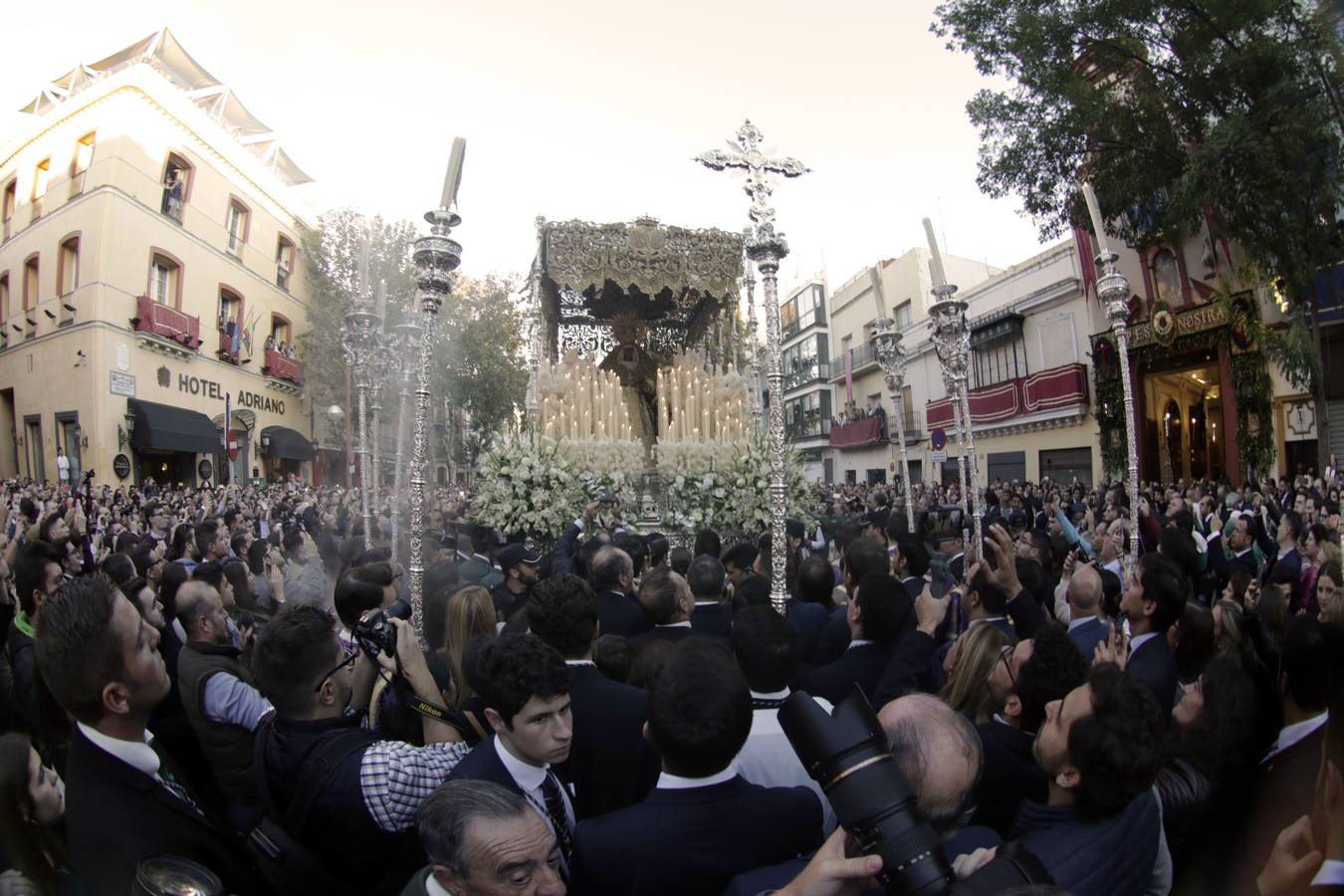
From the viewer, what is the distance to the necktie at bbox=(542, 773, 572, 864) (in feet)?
7.34

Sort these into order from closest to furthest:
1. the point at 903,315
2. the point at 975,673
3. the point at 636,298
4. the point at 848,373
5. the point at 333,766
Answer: the point at 333,766, the point at 975,673, the point at 636,298, the point at 903,315, the point at 848,373

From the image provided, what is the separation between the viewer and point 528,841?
1660 mm

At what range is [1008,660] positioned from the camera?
2.76 metres

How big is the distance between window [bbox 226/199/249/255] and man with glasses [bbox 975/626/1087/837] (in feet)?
91.2

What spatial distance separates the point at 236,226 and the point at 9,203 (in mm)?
5805

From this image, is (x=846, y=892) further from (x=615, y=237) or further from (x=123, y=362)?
(x=123, y=362)

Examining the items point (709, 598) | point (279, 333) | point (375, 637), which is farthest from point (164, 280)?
point (375, 637)

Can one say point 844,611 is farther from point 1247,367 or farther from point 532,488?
point 1247,367

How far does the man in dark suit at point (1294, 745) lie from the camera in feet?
6.37

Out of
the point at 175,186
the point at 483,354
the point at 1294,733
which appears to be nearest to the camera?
the point at 1294,733

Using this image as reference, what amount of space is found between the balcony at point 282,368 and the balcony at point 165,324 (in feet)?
12.7

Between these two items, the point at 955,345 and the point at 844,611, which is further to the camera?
the point at 955,345

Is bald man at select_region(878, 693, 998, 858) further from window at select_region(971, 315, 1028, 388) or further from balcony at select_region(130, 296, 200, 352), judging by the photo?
window at select_region(971, 315, 1028, 388)

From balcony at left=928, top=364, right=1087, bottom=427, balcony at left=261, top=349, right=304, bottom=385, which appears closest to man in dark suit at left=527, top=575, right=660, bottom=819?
balcony at left=928, top=364, right=1087, bottom=427
